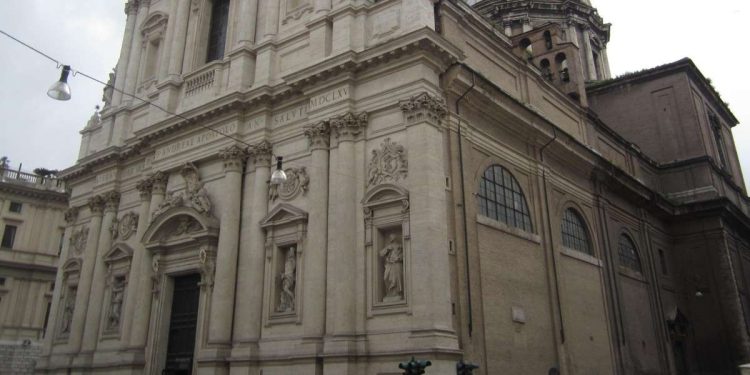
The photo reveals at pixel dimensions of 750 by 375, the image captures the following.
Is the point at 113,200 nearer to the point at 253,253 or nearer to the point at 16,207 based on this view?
the point at 253,253

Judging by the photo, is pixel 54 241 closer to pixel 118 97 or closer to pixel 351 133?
pixel 118 97

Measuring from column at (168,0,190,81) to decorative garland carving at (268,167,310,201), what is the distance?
7.65 metres

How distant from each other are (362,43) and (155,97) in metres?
9.78

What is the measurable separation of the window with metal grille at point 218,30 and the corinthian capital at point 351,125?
849cm

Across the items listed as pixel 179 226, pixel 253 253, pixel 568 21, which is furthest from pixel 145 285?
pixel 568 21

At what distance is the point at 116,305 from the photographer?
21.3 meters

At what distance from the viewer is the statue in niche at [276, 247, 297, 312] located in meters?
16.6

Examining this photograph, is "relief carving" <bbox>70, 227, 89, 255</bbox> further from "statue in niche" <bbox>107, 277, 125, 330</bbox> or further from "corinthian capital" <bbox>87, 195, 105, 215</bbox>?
"statue in niche" <bbox>107, 277, 125, 330</bbox>

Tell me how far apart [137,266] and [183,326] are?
2.93m

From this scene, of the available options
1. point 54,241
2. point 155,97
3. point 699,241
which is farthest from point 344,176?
point 54,241

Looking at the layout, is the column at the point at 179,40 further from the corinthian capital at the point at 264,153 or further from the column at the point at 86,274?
the corinthian capital at the point at 264,153

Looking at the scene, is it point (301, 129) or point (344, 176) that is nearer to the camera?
point (344, 176)

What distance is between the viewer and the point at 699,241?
2953 cm

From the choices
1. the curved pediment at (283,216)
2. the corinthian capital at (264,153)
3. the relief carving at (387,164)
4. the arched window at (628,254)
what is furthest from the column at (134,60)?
the arched window at (628,254)
